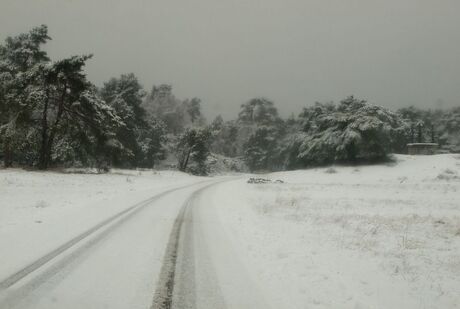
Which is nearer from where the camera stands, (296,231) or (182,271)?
(182,271)

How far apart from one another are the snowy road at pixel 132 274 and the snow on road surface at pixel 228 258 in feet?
0.07

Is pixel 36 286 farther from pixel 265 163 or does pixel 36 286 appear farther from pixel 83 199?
pixel 265 163

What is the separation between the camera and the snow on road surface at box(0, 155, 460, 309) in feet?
18.8

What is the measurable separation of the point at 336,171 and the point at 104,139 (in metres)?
30.4

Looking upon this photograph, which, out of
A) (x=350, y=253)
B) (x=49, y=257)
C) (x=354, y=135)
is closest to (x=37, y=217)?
(x=49, y=257)

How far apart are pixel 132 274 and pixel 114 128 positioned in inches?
1335

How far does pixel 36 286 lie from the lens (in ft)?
18.7

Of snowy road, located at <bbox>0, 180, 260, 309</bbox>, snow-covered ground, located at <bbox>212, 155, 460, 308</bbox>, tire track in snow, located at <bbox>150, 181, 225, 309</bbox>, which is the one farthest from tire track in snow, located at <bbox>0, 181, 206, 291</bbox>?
snow-covered ground, located at <bbox>212, 155, 460, 308</bbox>

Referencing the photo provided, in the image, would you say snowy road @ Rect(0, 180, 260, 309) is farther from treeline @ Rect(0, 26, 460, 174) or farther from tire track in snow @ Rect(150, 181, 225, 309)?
treeline @ Rect(0, 26, 460, 174)

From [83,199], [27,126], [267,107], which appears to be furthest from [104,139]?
[267,107]

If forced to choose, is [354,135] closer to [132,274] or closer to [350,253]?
[350,253]

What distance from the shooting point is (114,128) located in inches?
1522

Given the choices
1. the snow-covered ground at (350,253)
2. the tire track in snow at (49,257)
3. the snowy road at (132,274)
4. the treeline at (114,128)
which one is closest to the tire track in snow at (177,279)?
the snowy road at (132,274)

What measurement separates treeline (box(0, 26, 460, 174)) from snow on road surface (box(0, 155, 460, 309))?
2068 centimetres
